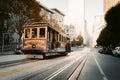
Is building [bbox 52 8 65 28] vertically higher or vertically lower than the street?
higher

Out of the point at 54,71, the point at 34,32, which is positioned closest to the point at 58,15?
the point at 34,32

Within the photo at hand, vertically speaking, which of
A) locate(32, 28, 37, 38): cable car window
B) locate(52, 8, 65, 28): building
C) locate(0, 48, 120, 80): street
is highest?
locate(52, 8, 65, 28): building

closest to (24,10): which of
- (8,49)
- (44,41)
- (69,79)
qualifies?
(8,49)

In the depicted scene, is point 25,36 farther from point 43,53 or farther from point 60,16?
point 60,16

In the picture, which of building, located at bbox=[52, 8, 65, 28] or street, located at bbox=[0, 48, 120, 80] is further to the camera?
building, located at bbox=[52, 8, 65, 28]

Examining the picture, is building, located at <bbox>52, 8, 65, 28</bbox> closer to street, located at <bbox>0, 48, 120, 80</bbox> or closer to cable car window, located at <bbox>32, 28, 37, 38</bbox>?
cable car window, located at <bbox>32, 28, 37, 38</bbox>

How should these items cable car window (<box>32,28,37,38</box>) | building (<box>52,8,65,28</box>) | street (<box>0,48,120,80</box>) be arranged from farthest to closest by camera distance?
building (<box>52,8,65,28</box>), cable car window (<box>32,28,37,38</box>), street (<box>0,48,120,80</box>)

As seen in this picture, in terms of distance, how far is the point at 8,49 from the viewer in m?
58.9

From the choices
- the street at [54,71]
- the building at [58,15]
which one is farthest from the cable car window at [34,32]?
the building at [58,15]

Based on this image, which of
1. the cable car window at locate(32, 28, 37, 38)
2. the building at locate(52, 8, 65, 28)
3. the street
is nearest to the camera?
the street

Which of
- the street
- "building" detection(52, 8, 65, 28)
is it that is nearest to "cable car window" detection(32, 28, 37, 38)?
the street

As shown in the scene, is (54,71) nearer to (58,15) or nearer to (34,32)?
(34,32)

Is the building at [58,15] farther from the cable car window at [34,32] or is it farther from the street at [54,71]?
the street at [54,71]

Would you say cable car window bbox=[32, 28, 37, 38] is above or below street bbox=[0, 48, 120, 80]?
above
